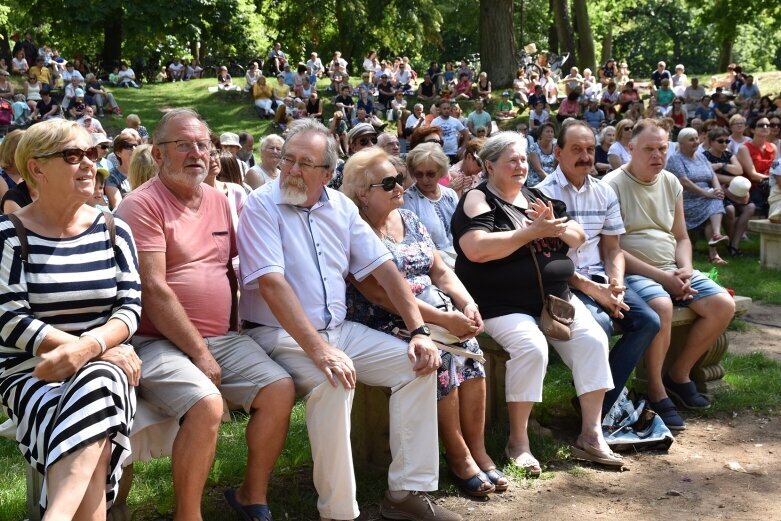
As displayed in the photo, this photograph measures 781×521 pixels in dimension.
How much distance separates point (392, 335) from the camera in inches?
160

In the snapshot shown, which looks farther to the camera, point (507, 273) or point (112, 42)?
point (112, 42)

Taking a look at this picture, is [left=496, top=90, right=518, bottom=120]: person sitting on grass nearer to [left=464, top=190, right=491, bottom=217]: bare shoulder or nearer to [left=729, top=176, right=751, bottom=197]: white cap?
[left=729, top=176, right=751, bottom=197]: white cap

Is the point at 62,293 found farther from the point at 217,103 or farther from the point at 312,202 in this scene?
the point at 217,103

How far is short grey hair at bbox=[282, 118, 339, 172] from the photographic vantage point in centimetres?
396

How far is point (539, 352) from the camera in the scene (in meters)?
4.39

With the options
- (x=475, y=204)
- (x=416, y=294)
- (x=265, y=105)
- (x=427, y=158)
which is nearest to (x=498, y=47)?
(x=265, y=105)

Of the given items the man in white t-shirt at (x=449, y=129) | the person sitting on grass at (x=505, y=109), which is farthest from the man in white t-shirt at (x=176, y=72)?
the man in white t-shirt at (x=449, y=129)

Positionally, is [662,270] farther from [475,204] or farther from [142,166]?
[142,166]

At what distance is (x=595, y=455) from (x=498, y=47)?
22.8m

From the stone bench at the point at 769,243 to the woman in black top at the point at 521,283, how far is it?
5271mm

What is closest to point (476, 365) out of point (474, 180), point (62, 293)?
point (62, 293)

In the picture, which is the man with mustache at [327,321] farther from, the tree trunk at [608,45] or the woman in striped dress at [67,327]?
the tree trunk at [608,45]

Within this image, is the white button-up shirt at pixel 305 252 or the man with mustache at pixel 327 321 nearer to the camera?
the man with mustache at pixel 327 321

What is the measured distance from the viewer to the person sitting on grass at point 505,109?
22.7 metres
